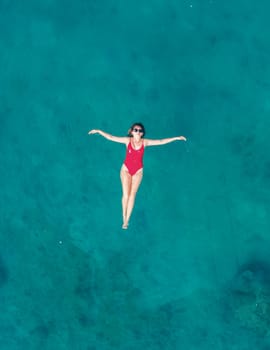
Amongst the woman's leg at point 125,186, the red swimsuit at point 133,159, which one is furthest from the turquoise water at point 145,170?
the red swimsuit at point 133,159

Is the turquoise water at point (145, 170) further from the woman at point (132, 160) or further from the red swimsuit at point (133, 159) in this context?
the red swimsuit at point (133, 159)

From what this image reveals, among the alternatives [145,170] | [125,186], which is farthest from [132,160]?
[145,170]

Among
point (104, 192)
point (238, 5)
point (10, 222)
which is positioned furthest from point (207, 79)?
point (10, 222)

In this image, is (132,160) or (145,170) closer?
(132,160)

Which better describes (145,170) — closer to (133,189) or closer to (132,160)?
(133,189)

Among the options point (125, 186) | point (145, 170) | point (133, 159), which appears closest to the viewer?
point (133, 159)

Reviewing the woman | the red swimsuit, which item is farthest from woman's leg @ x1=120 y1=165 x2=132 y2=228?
the red swimsuit
